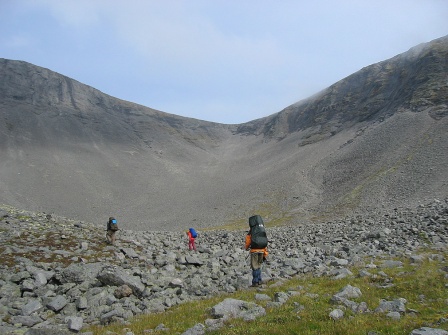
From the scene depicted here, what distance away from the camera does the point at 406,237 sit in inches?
860

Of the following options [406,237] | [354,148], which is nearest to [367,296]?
[406,237]

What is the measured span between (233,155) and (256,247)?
15803 cm

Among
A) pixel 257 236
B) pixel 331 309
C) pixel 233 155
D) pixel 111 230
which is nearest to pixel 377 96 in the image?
pixel 233 155

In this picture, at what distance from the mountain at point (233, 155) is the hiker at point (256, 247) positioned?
1852 inches

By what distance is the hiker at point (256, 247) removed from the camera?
46.4ft

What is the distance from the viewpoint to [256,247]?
1441cm

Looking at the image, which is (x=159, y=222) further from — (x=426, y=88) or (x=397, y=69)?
(x=397, y=69)

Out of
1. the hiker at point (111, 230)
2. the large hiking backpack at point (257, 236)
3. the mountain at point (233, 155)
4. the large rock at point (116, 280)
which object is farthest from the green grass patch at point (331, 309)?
the mountain at point (233, 155)

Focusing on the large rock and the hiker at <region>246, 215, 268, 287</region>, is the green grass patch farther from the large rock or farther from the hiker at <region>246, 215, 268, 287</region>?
the large rock

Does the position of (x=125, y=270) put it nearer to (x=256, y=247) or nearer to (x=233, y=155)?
(x=256, y=247)

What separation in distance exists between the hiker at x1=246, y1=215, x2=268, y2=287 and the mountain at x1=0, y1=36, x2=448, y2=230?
47033 mm

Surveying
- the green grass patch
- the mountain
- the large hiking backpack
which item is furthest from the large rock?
the mountain

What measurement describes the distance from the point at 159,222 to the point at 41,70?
515 ft

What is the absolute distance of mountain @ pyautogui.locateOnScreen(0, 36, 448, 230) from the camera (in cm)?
7750
